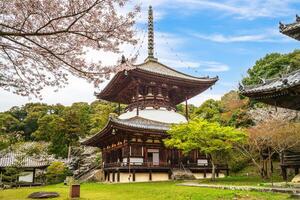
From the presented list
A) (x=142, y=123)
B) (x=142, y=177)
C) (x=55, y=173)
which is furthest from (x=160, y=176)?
(x=55, y=173)

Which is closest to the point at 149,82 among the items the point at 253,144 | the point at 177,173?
the point at 177,173

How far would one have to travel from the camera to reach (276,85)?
10.9m

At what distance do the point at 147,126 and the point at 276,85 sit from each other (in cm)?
1706

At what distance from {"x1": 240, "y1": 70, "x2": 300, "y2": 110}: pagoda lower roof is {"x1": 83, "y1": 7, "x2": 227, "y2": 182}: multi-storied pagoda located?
588 inches

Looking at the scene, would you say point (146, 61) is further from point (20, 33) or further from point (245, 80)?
point (20, 33)

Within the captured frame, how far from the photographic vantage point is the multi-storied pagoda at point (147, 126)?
86.7 ft

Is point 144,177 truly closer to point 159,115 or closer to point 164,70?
point 159,115

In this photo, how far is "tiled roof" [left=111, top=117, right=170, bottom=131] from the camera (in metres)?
25.9

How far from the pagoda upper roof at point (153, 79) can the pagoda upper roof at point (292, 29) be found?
16.0 m

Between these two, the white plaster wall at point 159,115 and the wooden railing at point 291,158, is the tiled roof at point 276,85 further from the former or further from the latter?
the white plaster wall at point 159,115

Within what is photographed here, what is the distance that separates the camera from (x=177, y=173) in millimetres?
26250

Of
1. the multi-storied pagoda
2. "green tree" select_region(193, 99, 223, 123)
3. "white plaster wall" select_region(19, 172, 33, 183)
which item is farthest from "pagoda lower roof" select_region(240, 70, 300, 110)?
"green tree" select_region(193, 99, 223, 123)

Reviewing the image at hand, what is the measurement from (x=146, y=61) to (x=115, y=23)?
85.0 feet

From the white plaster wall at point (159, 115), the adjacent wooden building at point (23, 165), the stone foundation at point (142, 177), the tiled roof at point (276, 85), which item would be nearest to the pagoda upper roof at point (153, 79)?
the white plaster wall at point (159, 115)
